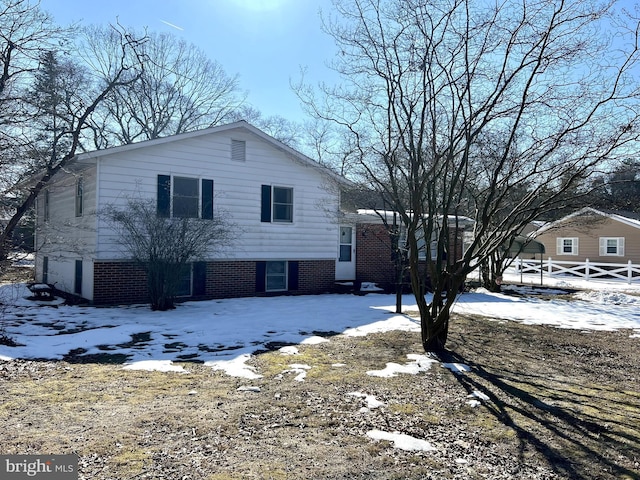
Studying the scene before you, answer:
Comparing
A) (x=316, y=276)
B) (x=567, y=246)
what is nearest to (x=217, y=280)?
(x=316, y=276)

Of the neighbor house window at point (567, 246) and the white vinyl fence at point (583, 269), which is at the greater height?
the neighbor house window at point (567, 246)

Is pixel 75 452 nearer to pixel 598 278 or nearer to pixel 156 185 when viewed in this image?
pixel 156 185

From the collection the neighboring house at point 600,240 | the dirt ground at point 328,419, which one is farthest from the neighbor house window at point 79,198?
the neighboring house at point 600,240

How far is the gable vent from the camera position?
14.1 meters

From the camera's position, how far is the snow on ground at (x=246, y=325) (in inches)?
259

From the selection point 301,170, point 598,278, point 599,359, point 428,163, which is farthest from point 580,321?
point 598,278

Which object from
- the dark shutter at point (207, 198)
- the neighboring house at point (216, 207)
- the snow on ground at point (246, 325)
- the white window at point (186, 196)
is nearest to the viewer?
the snow on ground at point (246, 325)

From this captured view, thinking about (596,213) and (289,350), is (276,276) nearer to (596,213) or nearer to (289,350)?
(289,350)

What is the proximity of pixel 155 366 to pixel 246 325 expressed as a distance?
3189mm

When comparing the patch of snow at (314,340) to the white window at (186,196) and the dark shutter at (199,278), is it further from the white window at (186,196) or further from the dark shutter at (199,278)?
the dark shutter at (199,278)

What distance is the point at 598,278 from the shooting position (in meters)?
25.3

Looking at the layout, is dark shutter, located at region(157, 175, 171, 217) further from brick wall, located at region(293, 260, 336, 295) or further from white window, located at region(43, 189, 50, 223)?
white window, located at region(43, 189, 50, 223)

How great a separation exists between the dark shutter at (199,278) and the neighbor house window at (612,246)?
2464 centimetres

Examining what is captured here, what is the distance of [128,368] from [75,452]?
2725 millimetres
